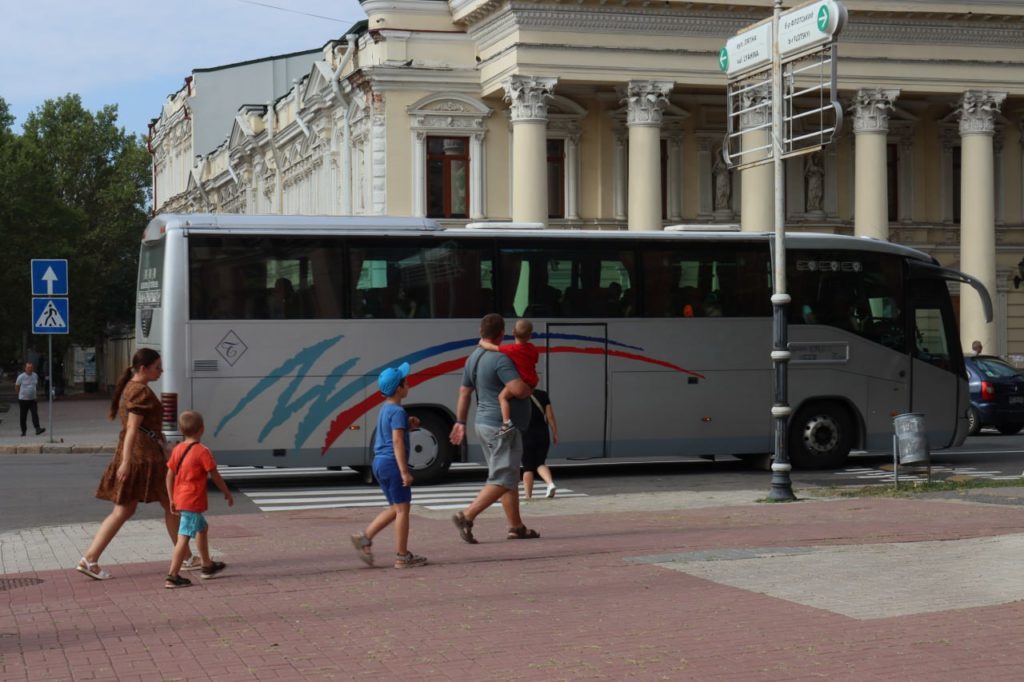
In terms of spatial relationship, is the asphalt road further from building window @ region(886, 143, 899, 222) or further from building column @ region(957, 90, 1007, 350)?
building window @ region(886, 143, 899, 222)

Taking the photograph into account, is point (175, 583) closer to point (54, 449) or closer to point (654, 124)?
point (54, 449)

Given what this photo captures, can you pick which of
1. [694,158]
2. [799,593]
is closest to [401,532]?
[799,593]

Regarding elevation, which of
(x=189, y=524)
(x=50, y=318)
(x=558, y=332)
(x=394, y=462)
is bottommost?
(x=189, y=524)

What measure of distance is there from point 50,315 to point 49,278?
0.73m

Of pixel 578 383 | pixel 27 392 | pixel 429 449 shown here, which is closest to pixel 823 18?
pixel 578 383

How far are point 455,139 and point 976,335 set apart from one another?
16954 mm

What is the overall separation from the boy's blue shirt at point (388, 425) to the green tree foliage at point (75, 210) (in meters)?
58.3

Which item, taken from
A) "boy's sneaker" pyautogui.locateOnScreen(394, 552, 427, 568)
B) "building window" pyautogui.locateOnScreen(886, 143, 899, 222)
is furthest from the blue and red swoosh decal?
"building window" pyautogui.locateOnScreen(886, 143, 899, 222)

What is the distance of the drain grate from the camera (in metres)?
11.7

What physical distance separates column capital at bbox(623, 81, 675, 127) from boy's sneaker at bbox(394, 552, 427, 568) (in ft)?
114

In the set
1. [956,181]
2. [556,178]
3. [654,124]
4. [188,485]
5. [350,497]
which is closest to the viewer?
[188,485]

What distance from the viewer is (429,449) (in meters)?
21.5

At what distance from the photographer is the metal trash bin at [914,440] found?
19.7 metres

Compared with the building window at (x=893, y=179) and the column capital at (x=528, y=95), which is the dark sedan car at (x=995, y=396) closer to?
the column capital at (x=528, y=95)
